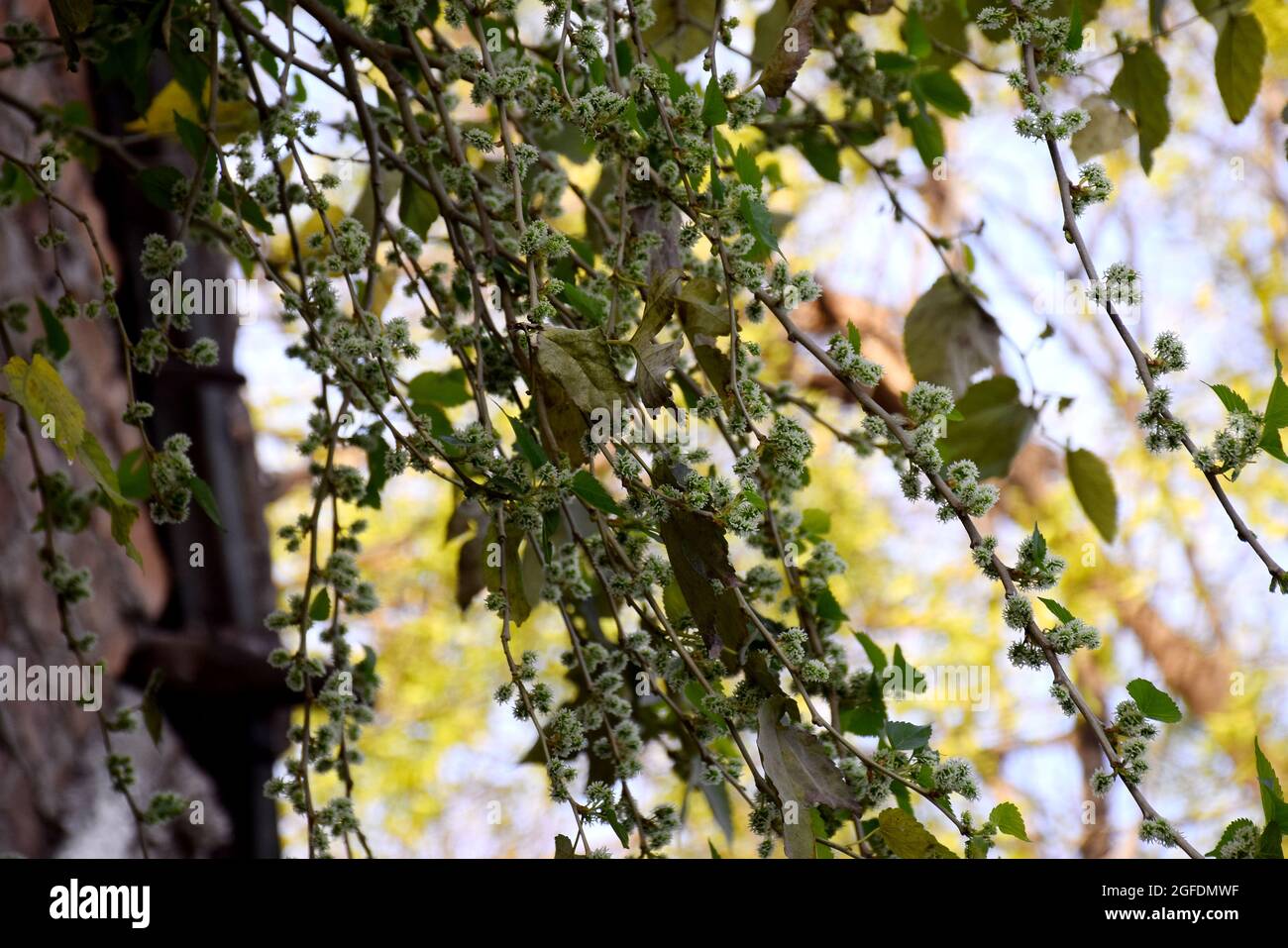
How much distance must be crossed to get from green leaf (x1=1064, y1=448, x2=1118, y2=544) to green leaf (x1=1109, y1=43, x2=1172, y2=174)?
0.59 ft

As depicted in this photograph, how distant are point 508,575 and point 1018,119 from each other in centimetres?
29

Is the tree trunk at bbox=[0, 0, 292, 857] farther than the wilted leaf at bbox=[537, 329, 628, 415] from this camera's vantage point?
Yes

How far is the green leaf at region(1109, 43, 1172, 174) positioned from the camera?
719 millimetres

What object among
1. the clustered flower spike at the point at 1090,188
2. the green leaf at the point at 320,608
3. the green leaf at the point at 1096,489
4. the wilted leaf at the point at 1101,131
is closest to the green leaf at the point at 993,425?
the green leaf at the point at 1096,489

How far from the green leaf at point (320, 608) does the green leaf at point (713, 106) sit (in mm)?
306

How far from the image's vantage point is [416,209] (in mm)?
729

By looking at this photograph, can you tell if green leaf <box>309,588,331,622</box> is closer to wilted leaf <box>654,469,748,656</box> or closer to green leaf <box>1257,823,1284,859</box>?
wilted leaf <box>654,469,748,656</box>

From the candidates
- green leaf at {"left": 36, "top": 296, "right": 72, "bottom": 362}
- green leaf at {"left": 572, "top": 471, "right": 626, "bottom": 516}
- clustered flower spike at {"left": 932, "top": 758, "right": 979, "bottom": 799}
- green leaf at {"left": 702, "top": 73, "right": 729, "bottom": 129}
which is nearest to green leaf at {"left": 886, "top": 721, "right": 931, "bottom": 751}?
clustered flower spike at {"left": 932, "top": 758, "right": 979, "bottom": 799}

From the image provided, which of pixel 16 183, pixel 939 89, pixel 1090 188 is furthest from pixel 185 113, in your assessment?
pixel 1090 188

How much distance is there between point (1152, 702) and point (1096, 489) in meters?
0.32

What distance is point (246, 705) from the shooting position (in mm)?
1389

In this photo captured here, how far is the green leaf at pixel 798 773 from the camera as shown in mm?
446

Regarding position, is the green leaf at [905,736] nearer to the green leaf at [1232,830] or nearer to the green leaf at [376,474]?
the green leaf at [1232,830]
